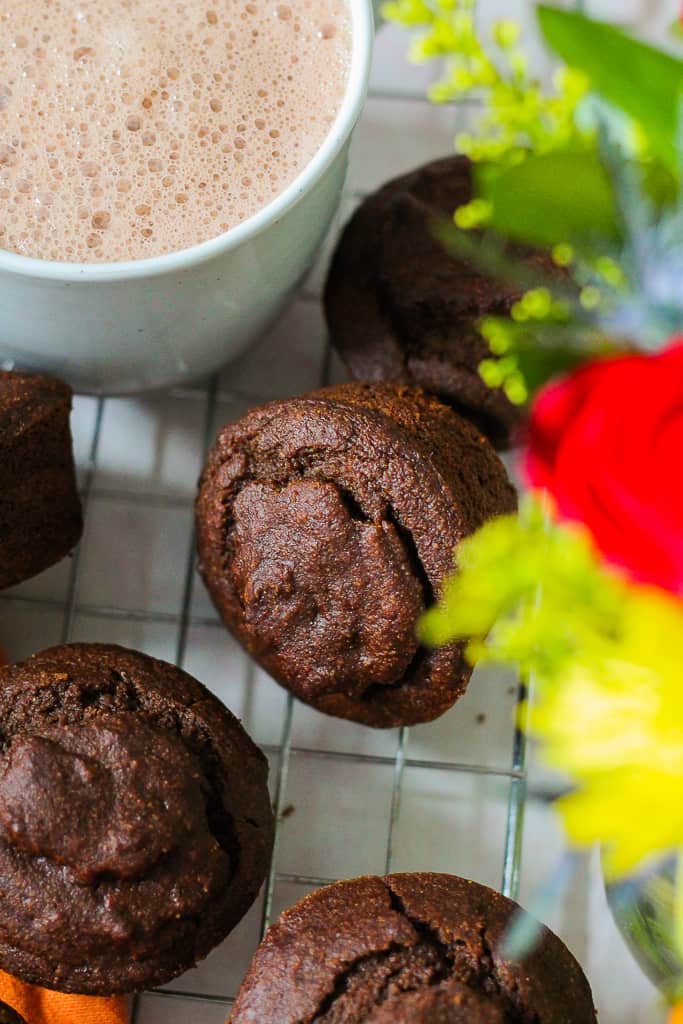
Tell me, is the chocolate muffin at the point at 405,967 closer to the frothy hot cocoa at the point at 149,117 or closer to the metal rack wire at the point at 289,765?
the metal rack wire at the point at 289,765

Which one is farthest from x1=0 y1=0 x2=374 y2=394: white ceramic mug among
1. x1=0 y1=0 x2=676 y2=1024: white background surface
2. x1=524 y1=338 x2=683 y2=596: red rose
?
x1=524 y1=338 x2=683 y2=596: red rose

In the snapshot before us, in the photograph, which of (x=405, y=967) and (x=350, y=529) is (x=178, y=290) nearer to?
(x=350, y=529)

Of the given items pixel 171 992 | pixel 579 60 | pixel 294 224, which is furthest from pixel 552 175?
pixel 171 992

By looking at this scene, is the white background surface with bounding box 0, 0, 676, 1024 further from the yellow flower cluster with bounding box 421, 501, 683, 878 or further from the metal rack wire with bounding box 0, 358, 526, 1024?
the yellow flower cluster with bounding box 421, 501, 683, 878

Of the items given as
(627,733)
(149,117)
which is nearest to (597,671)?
(627,733)

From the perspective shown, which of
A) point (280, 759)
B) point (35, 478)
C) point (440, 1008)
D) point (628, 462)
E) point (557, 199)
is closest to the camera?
point (628, 462)

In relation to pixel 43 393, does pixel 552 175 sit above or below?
above

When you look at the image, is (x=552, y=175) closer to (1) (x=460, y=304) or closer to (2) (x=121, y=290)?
(2) (x=121, y=290)
